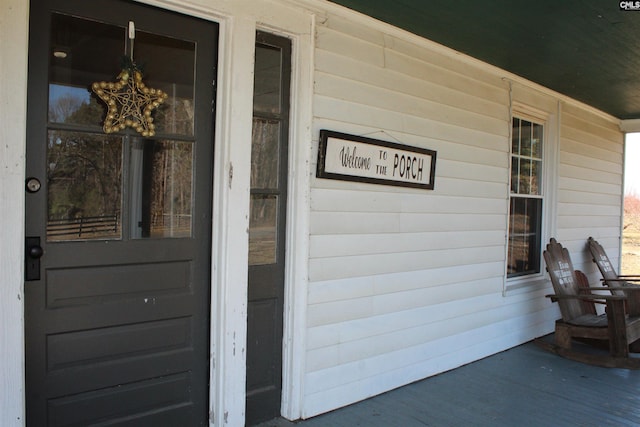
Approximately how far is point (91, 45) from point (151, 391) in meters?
1.62

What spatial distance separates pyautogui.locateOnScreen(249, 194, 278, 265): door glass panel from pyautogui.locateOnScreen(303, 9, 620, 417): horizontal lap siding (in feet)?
0.80

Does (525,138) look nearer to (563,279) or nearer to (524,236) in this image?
(524,236)

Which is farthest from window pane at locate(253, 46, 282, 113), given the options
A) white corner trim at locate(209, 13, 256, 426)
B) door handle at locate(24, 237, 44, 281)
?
door handle at locate(24, 237, 44, 281)

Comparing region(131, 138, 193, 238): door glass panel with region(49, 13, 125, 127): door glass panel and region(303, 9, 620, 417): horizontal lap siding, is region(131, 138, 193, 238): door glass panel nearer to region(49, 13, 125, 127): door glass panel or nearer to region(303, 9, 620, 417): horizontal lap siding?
region(49, 13, 125, 127): door glass panel

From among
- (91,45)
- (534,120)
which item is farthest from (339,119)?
(534,120)

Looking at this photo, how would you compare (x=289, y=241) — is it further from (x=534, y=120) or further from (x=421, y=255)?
(x=534, y=120)

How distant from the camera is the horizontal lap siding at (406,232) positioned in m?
3.08

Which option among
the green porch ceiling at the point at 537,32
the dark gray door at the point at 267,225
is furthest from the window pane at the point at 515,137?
the dark gray door at the point at 267,225

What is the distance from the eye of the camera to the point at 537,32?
11.3 feet

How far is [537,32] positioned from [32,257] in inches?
129

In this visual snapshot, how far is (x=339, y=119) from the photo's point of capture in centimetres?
311

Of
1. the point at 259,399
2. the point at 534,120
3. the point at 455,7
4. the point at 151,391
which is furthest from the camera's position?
the point at 534,120

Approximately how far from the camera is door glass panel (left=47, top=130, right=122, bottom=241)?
7.04 feet

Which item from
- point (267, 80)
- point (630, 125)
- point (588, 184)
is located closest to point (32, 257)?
point (267, 80)
